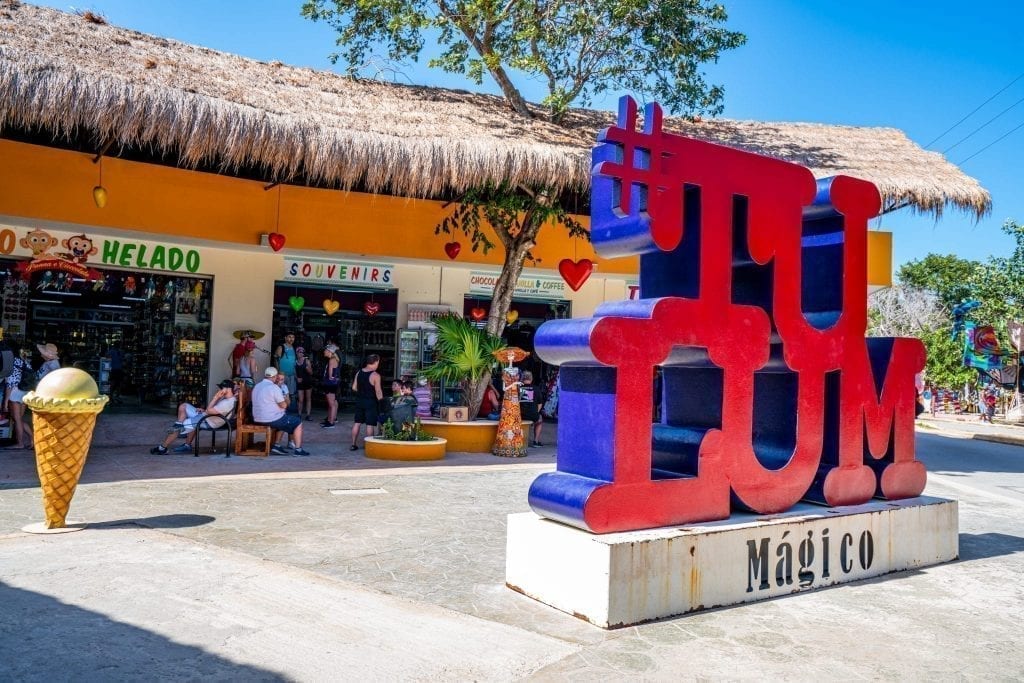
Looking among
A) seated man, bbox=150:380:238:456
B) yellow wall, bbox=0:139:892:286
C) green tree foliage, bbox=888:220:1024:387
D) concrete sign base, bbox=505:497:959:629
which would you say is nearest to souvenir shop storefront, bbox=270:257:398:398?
yellow wall, bbox=0:139:892:286

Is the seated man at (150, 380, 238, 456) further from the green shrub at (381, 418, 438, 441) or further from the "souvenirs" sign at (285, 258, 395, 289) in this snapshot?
the "souvenirs" sign at (285, 258, 395, 289)

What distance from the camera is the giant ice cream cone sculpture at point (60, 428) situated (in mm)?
5473

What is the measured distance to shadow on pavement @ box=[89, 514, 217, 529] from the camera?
5.88 meters

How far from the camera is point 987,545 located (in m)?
6.22

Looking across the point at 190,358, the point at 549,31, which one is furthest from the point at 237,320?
the point at 549,31

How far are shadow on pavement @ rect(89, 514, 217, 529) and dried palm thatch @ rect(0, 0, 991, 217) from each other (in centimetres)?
496

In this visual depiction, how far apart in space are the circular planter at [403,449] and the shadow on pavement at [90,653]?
19.5 ft

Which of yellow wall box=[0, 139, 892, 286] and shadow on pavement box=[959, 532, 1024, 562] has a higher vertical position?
yellow wall box=[0, 139, 892, 286]

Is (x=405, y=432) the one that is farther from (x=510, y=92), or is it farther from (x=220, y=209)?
(x=510, y=92)

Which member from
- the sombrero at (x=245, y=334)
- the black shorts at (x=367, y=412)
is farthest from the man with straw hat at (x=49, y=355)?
the black shorts at (x=367, y=412)

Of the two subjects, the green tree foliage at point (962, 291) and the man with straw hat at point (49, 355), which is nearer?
the man with straw hat at point (49, 355)

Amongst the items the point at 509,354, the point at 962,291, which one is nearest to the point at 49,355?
the point at 509,354

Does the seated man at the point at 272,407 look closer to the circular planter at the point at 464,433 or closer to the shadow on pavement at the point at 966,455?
the circular planter at the point at 464,433

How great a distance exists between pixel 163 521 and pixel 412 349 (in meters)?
8.73
